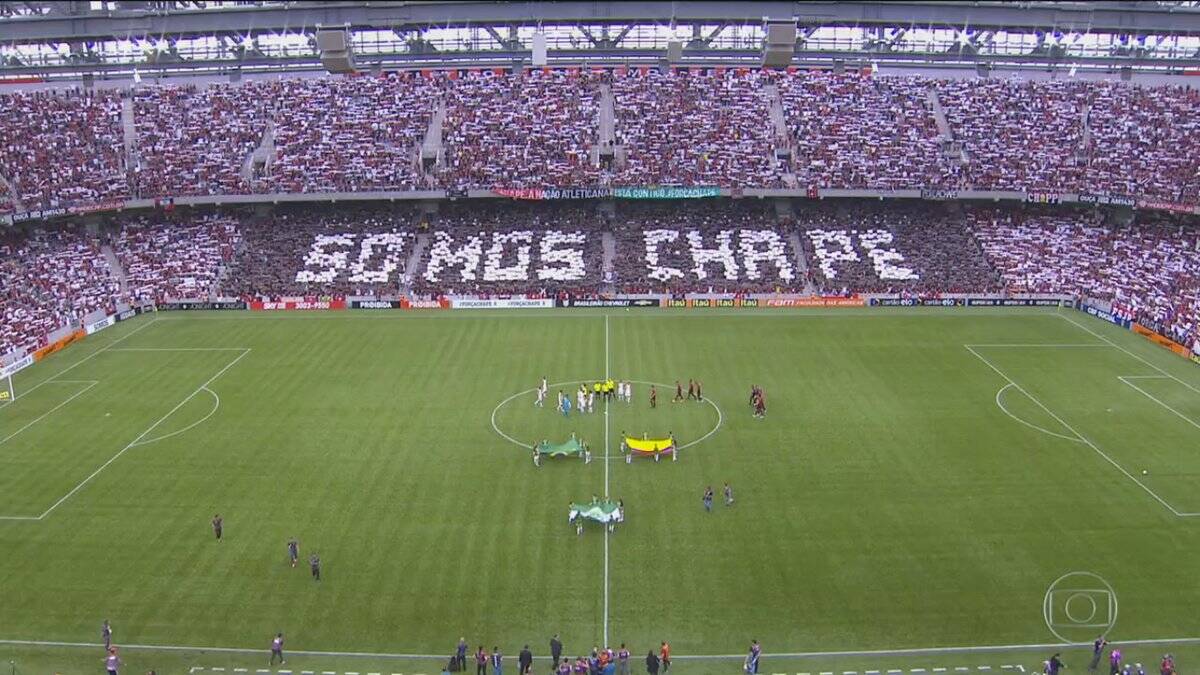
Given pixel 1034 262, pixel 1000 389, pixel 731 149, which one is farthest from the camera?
pixel 731 149

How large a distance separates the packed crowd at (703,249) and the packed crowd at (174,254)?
102ft

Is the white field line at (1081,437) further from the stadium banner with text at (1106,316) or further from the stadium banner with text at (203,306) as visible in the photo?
the stadium banner with text at (203,306)

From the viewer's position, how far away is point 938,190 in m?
72.2

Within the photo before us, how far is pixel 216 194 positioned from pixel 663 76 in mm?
41377

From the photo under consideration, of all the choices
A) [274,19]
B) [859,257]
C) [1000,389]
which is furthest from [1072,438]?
[274,19]

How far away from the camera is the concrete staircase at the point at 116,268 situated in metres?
66.1

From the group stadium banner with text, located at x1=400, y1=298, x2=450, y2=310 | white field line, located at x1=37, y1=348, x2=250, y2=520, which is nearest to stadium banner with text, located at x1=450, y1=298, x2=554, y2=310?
stadium banner with text, located at x1=400, y1=298, x2=450, y2=310

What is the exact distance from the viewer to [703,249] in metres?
71.9

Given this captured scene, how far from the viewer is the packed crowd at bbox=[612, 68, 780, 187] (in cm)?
7481

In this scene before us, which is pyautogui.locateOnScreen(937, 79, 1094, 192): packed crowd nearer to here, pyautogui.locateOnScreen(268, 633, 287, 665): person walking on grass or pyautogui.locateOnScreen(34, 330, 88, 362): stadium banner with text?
pyautogui.locateOnScreen(268, 633, 287, 665): person walking on grass

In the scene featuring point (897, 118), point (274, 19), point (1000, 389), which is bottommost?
point (1000, 389)

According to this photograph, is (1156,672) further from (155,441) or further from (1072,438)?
(155,441)

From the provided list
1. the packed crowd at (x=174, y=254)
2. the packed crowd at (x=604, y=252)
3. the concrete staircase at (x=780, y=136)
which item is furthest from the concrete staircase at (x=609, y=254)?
the packed crowd at (x=174, y=254)

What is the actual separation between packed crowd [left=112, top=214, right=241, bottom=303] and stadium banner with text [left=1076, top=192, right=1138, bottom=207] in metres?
66.5
